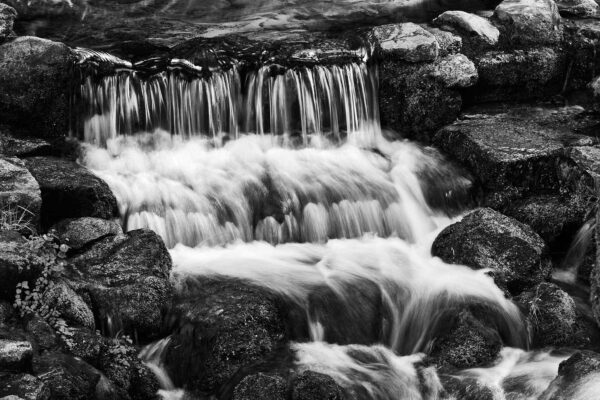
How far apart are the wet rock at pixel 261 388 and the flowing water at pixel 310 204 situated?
0.66 m

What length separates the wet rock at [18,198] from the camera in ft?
24.7

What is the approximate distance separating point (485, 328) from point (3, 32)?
22.6 feet

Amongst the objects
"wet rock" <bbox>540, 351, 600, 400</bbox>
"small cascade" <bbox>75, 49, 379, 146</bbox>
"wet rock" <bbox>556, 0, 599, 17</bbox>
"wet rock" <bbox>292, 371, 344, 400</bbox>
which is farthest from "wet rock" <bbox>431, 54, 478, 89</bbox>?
"wet rock" <bbox>292, 371, 344, 400</bbox>

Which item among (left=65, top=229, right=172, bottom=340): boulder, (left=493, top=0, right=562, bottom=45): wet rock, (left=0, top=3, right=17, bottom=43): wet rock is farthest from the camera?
(left=493, top=0, right=562, bottom=45): wet rock

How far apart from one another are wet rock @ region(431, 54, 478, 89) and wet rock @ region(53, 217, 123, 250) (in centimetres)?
534

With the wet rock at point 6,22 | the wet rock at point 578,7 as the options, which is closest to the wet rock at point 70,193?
A: the wet rock at point 6,22

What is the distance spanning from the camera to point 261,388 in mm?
6230

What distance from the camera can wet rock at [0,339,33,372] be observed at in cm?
555

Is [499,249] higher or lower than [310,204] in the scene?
lower

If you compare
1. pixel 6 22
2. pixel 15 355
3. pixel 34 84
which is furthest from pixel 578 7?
pixel 15 355

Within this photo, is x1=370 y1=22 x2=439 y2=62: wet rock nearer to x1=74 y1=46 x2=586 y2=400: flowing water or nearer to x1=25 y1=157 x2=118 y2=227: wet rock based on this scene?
x1=74 y1=46 x2=586 y2=400: flowing water

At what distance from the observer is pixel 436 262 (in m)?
8.80

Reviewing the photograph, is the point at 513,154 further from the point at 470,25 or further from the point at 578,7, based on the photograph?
the point at 578,7

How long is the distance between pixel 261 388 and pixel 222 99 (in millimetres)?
5340
